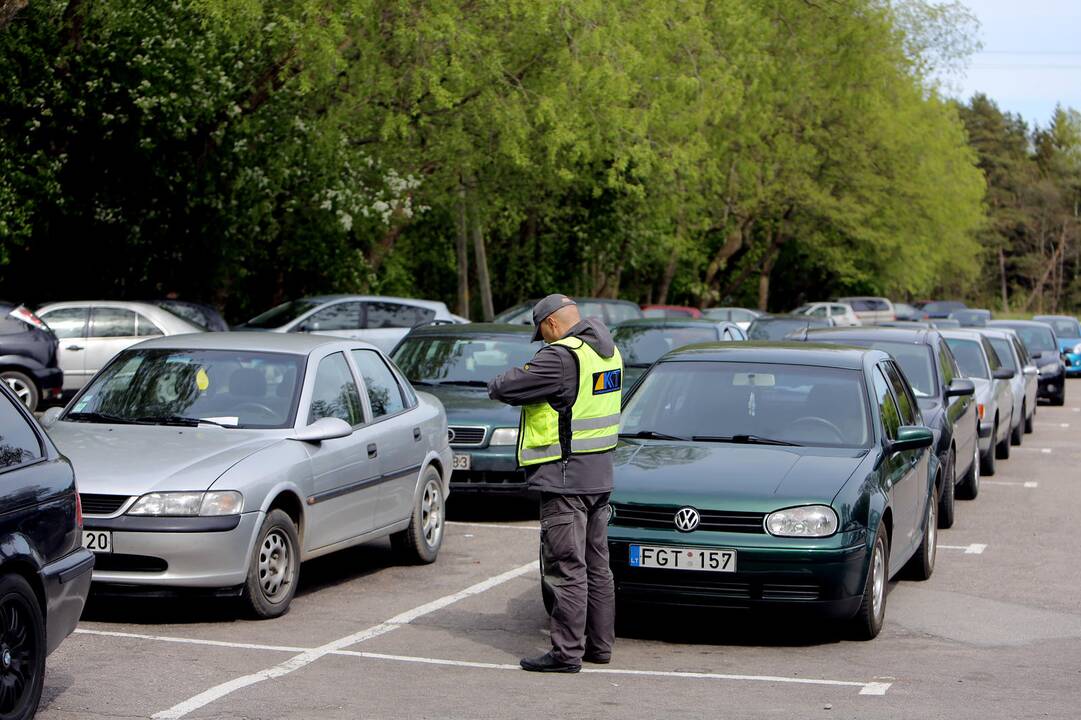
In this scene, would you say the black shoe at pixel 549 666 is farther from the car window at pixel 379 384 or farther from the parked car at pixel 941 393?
the parked car at pixel 941 393

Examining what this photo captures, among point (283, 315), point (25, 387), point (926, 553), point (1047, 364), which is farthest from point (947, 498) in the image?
point (1047, 364)

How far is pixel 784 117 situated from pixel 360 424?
40.6 m

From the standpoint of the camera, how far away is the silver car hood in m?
8.13

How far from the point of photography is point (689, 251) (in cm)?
5209

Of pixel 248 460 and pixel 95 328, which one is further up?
pixel 248 460

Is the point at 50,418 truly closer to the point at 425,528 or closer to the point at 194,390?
the point at 194,390

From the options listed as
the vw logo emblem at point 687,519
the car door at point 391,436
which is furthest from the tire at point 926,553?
the car door at point 391,436

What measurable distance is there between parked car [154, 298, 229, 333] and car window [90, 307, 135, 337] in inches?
22.2

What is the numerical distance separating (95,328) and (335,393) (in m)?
12.9

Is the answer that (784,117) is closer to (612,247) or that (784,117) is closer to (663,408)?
(612,247)

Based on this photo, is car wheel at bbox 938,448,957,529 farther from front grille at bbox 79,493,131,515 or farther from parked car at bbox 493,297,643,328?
parked car at bbox 493,297,643,328

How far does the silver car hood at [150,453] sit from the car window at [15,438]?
1.79 m

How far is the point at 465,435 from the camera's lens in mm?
13148

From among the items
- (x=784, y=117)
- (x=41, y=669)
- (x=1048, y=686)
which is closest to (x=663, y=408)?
(x=1048, y=686)
